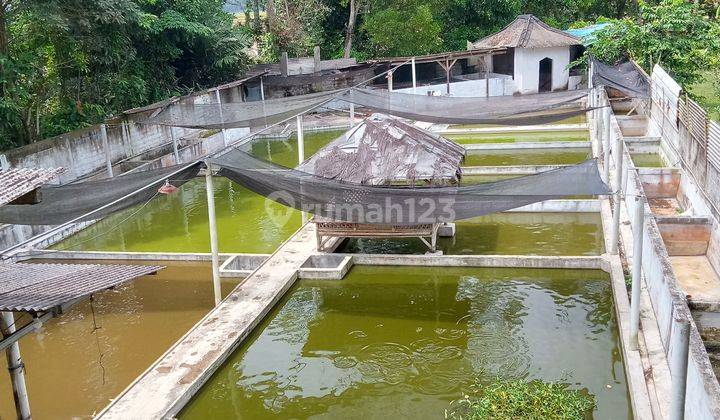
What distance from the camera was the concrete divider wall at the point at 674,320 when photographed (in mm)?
3787

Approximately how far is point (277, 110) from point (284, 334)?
6.03 metres

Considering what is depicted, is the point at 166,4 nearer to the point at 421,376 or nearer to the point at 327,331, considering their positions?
the point at 327,331

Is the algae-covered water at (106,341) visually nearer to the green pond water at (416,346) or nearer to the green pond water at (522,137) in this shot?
the green pond water at (416,346)

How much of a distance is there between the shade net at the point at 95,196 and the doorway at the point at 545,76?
791 inches

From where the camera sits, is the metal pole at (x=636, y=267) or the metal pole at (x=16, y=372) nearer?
the metal pole at (x=16, y=372)

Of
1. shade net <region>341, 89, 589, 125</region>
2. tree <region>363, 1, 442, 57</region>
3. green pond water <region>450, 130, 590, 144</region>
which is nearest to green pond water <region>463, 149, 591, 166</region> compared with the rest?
green pond water <region>450, 130, 590, 144</region>

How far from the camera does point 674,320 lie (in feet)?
14.8

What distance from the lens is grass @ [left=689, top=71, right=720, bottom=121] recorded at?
578 inches

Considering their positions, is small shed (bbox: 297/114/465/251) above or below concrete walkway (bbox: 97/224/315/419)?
above

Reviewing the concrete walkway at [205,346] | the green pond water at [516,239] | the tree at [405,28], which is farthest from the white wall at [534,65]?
the concrete walkway at [205,346]

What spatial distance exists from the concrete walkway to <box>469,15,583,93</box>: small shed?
16.8 metres

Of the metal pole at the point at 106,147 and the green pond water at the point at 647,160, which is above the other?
the metal pole at the point at 106,147

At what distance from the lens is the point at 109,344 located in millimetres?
7664

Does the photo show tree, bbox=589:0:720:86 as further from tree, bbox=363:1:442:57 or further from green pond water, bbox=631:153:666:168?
tree, bbox=363:1:442:57
